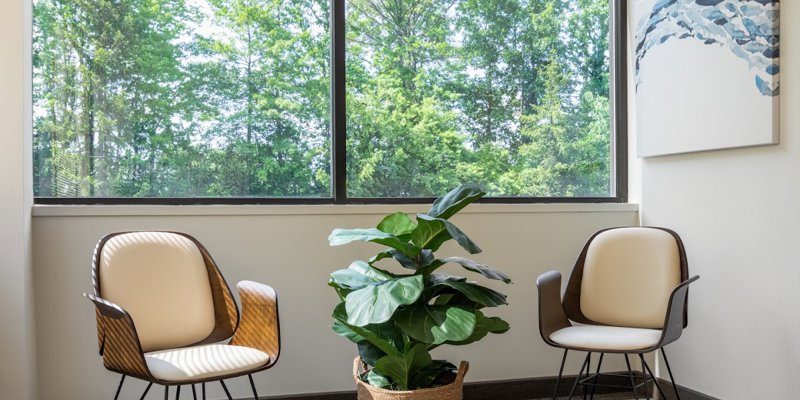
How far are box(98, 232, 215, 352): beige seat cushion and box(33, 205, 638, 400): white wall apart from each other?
35 cm

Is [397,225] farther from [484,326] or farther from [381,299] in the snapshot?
[484,326]

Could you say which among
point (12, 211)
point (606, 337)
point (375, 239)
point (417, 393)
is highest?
point (12, 211)

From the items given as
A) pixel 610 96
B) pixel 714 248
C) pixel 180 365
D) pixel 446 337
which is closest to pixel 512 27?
pixel 610 96

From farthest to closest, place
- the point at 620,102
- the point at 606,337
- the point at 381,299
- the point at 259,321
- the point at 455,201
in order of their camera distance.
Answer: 1. the point at 620,102
2. the point at 606,337
3. the point at 259,321
4. the point at 455,201
5. the point at 381,299

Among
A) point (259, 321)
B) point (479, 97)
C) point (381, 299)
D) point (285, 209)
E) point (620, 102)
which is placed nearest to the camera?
point (381, 299)

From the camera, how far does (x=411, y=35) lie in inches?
144

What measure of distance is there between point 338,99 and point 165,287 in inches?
51.3

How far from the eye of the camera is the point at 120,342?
242 cm

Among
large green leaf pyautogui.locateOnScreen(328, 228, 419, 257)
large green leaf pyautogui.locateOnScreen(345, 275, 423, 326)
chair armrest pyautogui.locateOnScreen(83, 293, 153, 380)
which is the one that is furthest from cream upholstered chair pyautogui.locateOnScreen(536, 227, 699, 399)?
chair armrest pyautogui.locateOnScreen(83, 293, 153, 380)

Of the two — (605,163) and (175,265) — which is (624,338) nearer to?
(605,163)

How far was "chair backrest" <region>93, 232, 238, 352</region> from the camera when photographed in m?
2.73

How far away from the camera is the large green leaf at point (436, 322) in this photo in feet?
7.75

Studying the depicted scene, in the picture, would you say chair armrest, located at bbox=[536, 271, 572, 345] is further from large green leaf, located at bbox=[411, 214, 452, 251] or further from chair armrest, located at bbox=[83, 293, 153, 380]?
chair armrest, located at bbox=[83, 293, 153, 380]

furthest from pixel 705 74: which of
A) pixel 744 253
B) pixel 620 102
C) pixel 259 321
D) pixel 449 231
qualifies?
pixel 259 321
